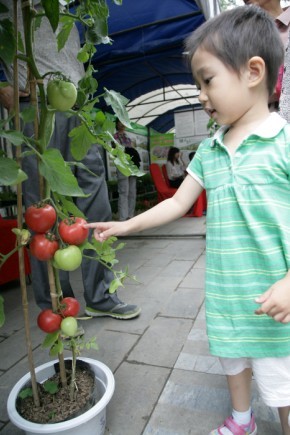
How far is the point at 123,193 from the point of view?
18.7ft

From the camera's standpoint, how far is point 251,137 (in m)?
0.95

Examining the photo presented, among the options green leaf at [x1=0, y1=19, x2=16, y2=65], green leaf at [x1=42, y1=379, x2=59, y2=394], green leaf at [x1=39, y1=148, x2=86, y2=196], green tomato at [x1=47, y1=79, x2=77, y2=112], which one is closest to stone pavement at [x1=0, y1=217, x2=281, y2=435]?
green leaf at [x1=42, y1=379, x2=59, y2=394]

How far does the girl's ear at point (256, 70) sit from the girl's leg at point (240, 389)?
0.86m

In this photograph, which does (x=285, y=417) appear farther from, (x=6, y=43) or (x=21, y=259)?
(x=6, y=43)

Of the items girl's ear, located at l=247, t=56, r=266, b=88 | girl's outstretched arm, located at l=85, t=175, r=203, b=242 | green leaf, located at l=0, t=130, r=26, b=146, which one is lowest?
girl's outstretched arm, located at l=85, t=175, r=203, b=242

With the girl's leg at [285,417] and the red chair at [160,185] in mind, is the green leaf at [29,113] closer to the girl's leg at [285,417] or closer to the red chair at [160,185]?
the girl's leg at [285,417]

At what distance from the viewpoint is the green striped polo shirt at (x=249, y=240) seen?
3.00ft

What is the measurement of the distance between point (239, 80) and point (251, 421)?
106cm

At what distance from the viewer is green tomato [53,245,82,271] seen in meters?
0.86

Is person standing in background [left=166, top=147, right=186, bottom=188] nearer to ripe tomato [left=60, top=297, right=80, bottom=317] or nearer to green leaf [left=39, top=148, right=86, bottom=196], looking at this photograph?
ripe tomato [left=60, top=297, right=80, bottom=317]

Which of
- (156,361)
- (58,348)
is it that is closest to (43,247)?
(58,348)

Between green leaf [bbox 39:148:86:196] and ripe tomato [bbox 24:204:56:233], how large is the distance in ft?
0.39

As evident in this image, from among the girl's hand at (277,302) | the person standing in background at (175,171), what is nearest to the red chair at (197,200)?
the person standing in background at (175,171)

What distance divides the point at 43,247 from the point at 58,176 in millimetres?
217
